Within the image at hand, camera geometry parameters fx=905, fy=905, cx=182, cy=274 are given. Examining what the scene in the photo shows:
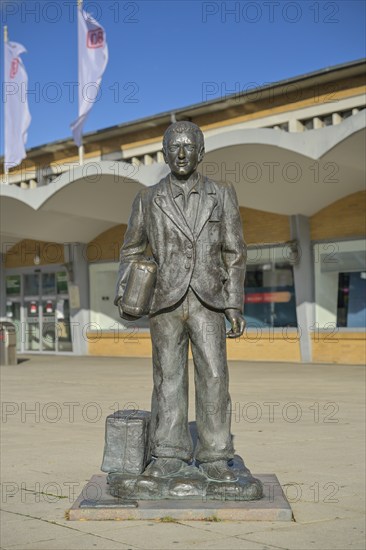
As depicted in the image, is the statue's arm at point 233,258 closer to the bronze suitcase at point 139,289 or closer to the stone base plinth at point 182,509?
the bronze suitcase at point 139,289

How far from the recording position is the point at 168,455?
6.12 m

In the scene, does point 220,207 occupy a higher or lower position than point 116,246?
lower

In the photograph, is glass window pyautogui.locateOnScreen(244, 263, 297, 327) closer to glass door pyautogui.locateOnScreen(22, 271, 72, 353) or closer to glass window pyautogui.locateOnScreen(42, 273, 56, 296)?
glass door pyautogui.locateOnScreen(22, 271, 72, 353)

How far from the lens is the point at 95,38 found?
81.9ft

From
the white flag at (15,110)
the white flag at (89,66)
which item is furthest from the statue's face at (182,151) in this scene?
the white flag at (15,110)

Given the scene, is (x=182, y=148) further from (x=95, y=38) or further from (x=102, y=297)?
(x=102, y=297)

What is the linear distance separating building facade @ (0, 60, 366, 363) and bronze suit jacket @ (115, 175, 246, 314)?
36.5 feet

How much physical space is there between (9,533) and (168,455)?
3.83 ft

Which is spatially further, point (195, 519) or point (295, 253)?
point (295, 253)

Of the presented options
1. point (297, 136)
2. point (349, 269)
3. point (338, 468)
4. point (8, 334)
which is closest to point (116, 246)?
point (8, 334)

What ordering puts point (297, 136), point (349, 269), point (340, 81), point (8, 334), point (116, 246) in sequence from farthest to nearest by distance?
point (116, 246) → point (8, 334) → point (349, 269) → point (340, 81) → point (297, 136)

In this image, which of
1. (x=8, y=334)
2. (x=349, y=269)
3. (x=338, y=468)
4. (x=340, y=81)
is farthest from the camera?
(x=8, y=334)

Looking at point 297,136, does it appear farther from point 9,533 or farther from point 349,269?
point 9,533

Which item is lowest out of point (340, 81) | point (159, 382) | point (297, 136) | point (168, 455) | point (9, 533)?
point (9, 533)
